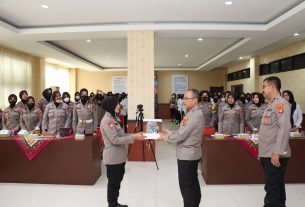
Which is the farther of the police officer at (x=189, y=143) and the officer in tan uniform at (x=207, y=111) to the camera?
the officer in tan uniform at (x=207, y=111)

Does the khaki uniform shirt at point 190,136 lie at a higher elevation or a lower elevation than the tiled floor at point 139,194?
higher

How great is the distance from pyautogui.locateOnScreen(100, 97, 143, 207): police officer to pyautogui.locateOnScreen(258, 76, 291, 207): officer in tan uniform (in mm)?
1425

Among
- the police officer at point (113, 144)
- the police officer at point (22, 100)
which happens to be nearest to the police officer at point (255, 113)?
the police officer at point (113, 144)

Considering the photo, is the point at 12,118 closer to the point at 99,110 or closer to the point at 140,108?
the point at 99,110

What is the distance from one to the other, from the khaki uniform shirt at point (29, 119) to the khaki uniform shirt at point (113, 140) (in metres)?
2.76

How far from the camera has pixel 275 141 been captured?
2902 millimetres

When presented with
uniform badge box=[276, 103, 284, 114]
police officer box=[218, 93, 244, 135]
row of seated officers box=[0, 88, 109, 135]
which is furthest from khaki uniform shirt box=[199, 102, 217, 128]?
uniform badge box=[276, 103, 284, 114]

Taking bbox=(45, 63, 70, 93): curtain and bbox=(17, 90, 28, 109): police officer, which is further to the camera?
bbox=(45, 63, 70, 93): curtain

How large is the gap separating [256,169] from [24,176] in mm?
3852

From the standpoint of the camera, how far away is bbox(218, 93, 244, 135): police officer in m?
5.14

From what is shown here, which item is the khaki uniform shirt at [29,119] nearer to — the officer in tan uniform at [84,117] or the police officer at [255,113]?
the officer in tan uniform at [84,117]

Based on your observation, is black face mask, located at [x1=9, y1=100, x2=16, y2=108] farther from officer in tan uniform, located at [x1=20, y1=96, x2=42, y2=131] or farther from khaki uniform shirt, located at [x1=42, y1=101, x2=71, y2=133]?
khaki uniform shirt, located at [x1=42, y1=101, x2=71, y2=133]

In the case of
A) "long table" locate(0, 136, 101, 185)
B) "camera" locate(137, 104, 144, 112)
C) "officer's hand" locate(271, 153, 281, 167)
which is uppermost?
"camera" locate(137, 104, 144, 112)

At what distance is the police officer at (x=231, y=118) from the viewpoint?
5.14 m
